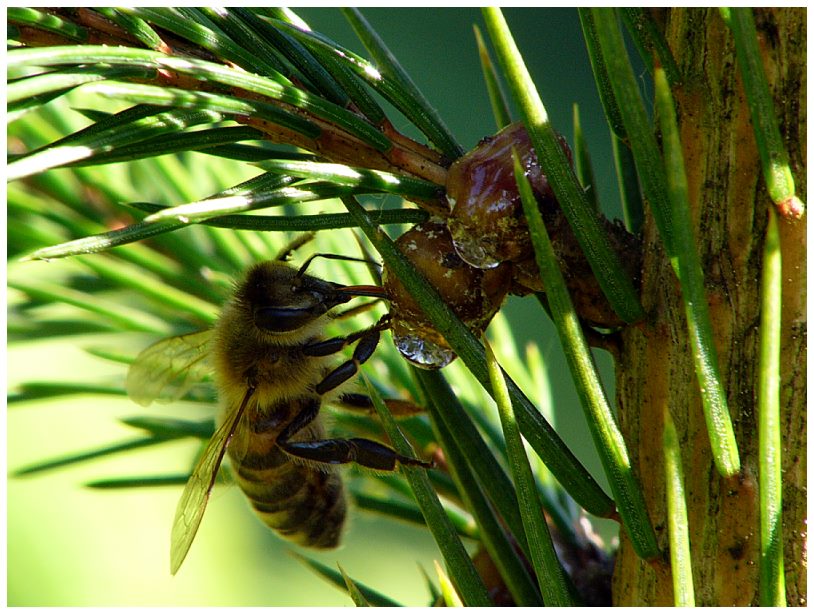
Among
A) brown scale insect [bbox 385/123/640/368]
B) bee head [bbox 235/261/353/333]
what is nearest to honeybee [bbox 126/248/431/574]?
bee head [bbox 235/261/353/333]

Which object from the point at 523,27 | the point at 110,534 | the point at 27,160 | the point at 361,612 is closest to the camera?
the point at 27,160

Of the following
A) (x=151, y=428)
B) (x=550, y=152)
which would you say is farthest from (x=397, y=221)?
(x=151, y=428)

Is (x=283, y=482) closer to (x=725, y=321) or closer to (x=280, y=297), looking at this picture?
(x=280, y=297)

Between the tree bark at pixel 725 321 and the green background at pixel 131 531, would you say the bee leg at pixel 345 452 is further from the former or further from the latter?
the tree bark at pixel 725 321

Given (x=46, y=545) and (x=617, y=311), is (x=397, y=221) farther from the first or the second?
(x=46, y=545)

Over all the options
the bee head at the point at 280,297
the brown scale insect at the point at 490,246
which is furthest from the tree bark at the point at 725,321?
the bee head at the point at 280,297

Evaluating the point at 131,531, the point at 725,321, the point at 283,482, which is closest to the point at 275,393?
the point at 283,482
